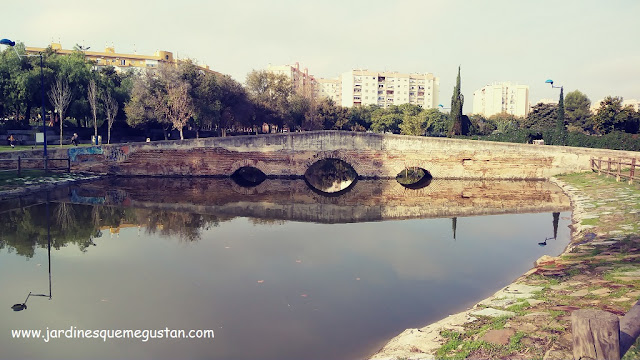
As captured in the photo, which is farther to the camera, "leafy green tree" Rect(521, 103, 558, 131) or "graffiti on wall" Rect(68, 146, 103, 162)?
"leafy green tree" Rect(521, 103, 558, 131)

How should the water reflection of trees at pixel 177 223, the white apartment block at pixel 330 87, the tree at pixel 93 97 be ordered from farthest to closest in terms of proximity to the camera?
the white apartment block at pixel 330 87 → the tree at pixel 93 97 → the water reflection of trees at pixel 177 223

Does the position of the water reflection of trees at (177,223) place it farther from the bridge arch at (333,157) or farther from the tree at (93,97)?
the tree at (93,97)

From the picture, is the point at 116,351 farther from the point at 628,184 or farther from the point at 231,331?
the point at 628,184

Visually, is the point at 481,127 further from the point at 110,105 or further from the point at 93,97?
the point at 93,97

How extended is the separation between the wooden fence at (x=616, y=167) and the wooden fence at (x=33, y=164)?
28.1 meters

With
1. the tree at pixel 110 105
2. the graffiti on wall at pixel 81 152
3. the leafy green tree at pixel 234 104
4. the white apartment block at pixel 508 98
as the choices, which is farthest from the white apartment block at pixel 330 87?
the graffiti on wall at pixel 81 152

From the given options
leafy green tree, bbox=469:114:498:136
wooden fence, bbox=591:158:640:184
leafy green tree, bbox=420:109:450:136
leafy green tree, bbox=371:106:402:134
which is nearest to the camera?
wooden fence, bbox=591:158:640:184

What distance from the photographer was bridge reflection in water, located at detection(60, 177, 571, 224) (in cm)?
1741

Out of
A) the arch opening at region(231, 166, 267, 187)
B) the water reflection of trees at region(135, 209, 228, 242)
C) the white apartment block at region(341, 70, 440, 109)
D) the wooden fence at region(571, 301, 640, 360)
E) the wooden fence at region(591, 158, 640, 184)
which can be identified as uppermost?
the white apartment block at region(341, 70, 440, 109)

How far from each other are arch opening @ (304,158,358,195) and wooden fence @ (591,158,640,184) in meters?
12.8

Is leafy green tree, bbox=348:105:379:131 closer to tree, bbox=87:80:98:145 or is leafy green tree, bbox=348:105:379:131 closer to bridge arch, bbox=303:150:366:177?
bridge arch, bbox=303:150:366:177

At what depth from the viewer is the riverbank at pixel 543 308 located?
5118 millimetres

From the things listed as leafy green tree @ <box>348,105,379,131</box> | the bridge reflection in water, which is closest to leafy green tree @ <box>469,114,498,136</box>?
leafy green tree @ <box>348,105,379,131</box>

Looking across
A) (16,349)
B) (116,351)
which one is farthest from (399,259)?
(16,349)
